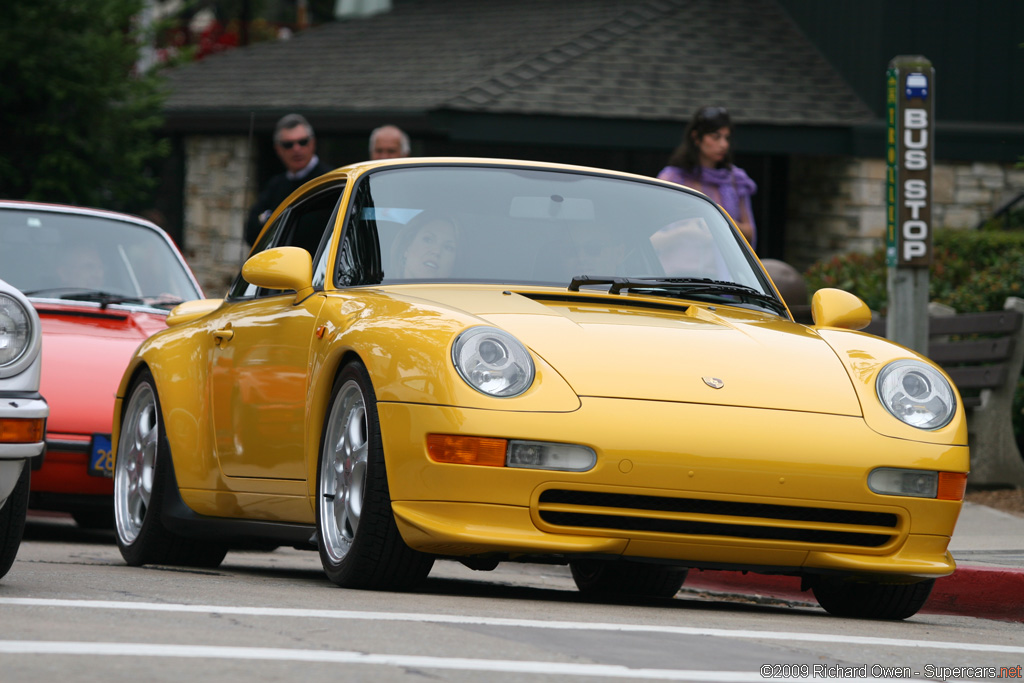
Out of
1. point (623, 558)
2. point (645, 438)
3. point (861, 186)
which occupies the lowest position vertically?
point (861, 186)

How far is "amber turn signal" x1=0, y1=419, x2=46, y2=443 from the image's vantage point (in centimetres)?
515

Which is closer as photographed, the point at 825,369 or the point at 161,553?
the point at 825,369

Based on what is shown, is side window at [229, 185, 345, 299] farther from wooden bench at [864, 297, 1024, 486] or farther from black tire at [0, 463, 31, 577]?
wooden bench at [864, 297, 1024, 486]

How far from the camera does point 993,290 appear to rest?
40.8 ft

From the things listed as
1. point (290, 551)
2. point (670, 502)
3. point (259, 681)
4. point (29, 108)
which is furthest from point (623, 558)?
point (29, 108)

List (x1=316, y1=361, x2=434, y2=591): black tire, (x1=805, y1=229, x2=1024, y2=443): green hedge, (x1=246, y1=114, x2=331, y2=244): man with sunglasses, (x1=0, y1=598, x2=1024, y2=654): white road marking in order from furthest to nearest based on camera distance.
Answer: (x1=805, y1=229, x2=1024, y2=443): green hedge
(x1=246, y1=114, x2=331, y2=244): man with sunglasses
(x1=316, y1=361, x2=434, y2=591): black tire
(x1=0, y1=598, x2=1024, y2=654): white road marking

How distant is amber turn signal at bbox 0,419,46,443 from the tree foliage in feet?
38.8

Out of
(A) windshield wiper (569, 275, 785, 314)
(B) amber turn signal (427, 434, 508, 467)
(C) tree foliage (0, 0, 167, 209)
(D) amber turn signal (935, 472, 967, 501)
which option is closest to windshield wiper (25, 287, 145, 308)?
(A) windshield wiper (569, 275, 785, 314)

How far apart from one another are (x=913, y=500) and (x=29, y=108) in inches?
524

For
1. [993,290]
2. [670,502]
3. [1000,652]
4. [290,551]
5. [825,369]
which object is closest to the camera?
[1000,652]

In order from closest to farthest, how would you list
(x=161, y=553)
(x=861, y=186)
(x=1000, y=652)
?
1. (x=1000, y=652)
2. (x=161, y=553)
3. (x=861, y=186)

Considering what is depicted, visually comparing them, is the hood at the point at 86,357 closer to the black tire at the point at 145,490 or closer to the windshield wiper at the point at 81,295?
the windshield wiper at the point at 81,295

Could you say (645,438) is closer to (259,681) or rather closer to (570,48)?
(259,681)

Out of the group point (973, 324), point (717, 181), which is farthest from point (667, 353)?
point (973, 324)
